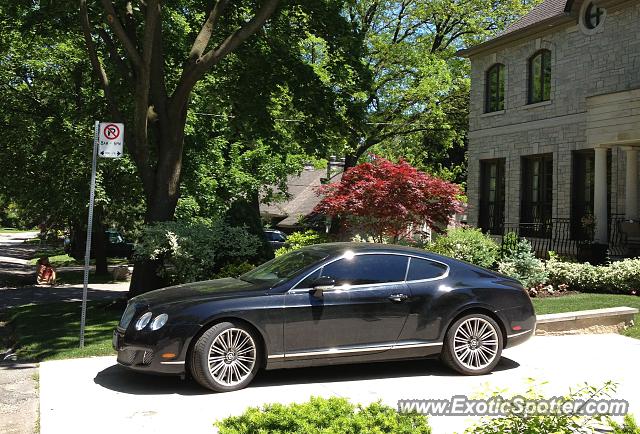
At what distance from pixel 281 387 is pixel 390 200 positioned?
8.21 m

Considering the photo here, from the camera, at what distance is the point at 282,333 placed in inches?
259

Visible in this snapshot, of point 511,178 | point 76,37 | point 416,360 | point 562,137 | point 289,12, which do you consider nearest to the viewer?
point 416,360

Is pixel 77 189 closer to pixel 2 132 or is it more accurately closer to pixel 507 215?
pixel 2 132

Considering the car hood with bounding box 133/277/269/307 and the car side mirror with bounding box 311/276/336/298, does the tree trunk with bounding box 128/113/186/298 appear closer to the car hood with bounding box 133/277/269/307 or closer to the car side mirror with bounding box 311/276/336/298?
the car hood with bounding box 133/277/269/307

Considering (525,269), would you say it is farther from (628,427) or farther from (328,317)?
(628,427)

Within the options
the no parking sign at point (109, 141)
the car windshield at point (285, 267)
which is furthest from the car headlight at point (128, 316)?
the no parking sign at point (109, 141)

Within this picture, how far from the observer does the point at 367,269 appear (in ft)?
23.6

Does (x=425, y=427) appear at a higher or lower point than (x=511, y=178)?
lower

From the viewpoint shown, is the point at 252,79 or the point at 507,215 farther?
the point at 507,215

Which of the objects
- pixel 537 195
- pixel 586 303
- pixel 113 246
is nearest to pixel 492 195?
pixel 537 195

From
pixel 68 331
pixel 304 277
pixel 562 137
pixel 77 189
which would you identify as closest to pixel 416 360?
pixel 304 277

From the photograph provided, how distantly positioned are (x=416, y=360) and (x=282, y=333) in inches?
83.0

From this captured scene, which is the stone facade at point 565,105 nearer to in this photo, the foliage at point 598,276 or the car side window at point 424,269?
the foliage at point 598,276

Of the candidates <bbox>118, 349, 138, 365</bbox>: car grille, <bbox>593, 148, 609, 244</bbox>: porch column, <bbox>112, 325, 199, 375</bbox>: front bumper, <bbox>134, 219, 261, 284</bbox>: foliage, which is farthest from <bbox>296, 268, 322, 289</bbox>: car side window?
<bbox>593, 148, 609, 244</bbox>: porch column
